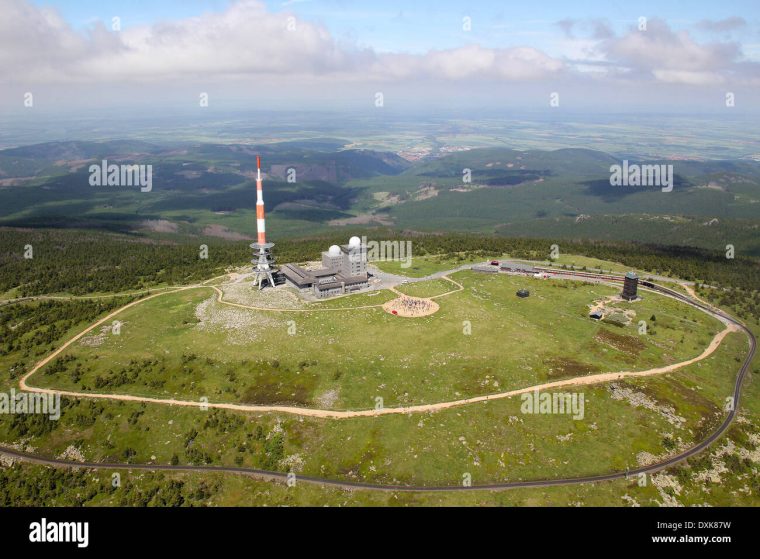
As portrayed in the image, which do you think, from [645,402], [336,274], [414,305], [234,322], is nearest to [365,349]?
[414,305]

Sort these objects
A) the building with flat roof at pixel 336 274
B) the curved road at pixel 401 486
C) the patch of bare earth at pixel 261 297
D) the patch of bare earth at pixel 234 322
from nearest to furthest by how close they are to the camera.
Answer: the curved road at pixel 401 486 → the patch of bare earth at pixel 234 322 → the patch of bare earth at pixel 261 297 → the building with flat roof at pixel 336 274

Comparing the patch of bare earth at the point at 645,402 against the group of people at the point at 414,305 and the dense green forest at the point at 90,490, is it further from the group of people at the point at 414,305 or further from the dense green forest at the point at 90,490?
the dense green forest at the point at 90,490

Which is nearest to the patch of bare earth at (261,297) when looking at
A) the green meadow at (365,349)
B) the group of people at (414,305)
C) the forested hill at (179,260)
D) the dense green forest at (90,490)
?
the green meadow at (365,349)

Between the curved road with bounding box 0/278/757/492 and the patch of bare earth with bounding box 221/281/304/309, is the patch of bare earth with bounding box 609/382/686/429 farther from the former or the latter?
the patch of bare earth with bounding box 221/281/304/309

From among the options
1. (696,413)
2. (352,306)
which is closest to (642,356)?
(696,413)

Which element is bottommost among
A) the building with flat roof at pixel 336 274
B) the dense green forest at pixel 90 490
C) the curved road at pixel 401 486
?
the dense green forest at pixel 90 490

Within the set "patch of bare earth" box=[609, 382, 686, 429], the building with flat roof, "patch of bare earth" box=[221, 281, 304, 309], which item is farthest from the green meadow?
"patch of bare earth" box=[609, 382, 686, 429]

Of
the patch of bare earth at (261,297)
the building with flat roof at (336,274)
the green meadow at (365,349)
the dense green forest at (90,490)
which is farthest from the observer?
the building with flat roof at (336,274)

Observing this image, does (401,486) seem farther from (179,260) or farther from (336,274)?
(179,260)
